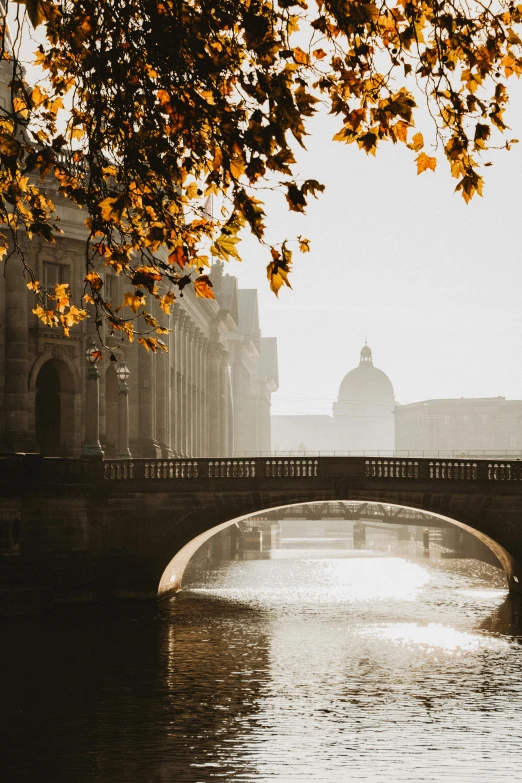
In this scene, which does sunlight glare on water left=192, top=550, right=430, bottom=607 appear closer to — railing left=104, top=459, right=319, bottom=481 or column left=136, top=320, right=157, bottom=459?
railing left=104, top=459, right=319, bottom=481

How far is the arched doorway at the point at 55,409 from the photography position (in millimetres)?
64312

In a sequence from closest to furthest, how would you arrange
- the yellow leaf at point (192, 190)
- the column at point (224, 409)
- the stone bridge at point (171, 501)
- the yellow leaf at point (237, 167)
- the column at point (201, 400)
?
the yellow leaf at point (237, 167) < the yellow leaf at point (192, 190) < the stone bridge at point (171, 501) < the column at point (201, 400) < the column at point (224, 409)

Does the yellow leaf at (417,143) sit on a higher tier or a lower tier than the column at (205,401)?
lower

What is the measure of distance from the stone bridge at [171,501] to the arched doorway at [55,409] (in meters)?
9.42

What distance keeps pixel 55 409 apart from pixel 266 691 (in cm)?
3188

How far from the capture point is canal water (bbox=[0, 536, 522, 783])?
26719 millimetres

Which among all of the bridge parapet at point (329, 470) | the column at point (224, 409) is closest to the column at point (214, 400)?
the column at point (224, 409)

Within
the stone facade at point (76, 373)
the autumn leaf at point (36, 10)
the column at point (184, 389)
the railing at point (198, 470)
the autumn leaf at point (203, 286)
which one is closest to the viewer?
the autumn leaf at point (36, 10)

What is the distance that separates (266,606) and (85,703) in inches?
961

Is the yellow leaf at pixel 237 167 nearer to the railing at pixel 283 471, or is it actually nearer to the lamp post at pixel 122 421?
the railing at pixel 283 471

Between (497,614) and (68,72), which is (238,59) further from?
(497,614)

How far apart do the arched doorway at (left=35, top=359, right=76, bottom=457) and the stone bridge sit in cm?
942

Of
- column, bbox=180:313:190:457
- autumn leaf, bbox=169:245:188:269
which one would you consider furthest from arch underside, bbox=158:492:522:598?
autumn leaf, bbox=169:245:188:269

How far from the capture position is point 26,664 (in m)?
38.8
